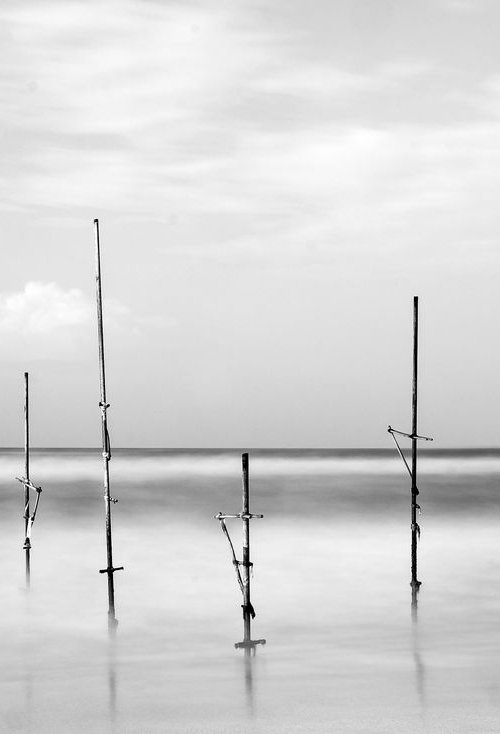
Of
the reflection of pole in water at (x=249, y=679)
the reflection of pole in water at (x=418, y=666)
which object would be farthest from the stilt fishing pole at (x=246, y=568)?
the reflection of pole in water at (x=418, y=666)

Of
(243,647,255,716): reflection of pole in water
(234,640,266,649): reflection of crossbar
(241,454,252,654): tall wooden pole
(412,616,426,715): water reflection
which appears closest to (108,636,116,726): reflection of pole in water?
(243,647,255,716): reflection of pole in water

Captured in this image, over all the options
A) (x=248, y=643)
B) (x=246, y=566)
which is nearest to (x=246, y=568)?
(x=246, y=566)

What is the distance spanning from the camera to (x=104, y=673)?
643 inches

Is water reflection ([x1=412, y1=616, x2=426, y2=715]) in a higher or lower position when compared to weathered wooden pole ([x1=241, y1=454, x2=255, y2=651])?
lower

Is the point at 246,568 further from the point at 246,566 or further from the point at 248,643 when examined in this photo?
the point at 248,643

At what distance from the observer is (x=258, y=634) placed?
19.0m

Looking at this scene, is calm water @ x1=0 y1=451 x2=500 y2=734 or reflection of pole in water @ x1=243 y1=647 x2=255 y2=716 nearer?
calm water @ x1=0 y1=451 x2=500 y2=734

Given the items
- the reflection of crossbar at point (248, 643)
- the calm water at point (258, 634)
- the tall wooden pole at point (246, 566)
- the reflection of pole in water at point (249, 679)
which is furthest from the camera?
the reflection of crossbar at point (248, 643)

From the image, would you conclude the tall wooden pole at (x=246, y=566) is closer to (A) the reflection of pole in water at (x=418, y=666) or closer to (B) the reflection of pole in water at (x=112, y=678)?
(B) the reflection of pole in water at (x=112, y=678)

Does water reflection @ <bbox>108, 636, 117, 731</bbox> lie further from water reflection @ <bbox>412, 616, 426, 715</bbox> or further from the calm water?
water reflection @ <bbox>412, 616, 426, 715</bbox>

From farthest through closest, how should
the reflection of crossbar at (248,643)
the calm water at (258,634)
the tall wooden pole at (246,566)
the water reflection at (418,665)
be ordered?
the reflection of crossbar at (248,643) < the tall wooden pole at (246,566) < the water reflection at (418,665) < the calm water at (258,634)

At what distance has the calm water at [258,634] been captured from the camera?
14.1 metres

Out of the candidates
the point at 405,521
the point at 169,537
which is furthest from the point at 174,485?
the point at 169,537

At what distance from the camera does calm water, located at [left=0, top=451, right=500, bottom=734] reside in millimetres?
14102
